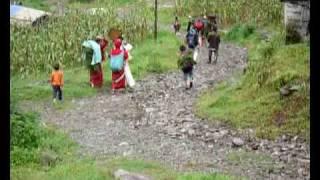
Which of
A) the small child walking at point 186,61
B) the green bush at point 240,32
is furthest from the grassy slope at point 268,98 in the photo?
the green bush at point 240,32

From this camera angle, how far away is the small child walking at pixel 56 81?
18.2 metres

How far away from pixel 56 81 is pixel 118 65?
7.72 ft

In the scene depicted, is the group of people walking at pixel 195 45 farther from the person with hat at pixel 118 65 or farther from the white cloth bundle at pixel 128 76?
the person with hat at pixel 118 65

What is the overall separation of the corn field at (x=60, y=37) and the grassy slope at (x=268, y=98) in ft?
21.6

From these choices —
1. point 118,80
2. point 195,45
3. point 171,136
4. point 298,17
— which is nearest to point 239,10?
point 195,45

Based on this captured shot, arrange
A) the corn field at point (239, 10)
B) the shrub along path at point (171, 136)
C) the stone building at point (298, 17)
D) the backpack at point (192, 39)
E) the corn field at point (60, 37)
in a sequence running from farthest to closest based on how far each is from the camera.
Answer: the corn field at point (239, 10) → the backpack at point (192, 39) → the corn field at point (60, 37) → the stone building at point (298, 17) → the shrub along path at point (171, 136)

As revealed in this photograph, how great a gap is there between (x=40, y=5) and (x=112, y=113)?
24.1 meters

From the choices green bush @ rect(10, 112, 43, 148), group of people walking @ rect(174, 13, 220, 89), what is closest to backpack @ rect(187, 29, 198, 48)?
group of people walking @ rect(174, 13, 220, 89)

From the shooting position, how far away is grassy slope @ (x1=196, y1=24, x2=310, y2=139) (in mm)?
14648

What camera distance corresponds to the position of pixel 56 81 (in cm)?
1838

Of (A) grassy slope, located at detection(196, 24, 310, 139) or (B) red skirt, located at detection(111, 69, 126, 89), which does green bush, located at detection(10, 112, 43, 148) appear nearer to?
(A) grassy slope, located at detection(196, 24, 310, 139)

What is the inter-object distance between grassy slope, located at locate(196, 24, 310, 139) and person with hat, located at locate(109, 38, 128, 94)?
Result: 270cm

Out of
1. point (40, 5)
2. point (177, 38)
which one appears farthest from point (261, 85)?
point (40, 5)

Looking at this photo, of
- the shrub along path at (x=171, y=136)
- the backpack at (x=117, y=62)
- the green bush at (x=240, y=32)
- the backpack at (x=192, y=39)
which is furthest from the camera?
the green bush at (x=240, y=32)
